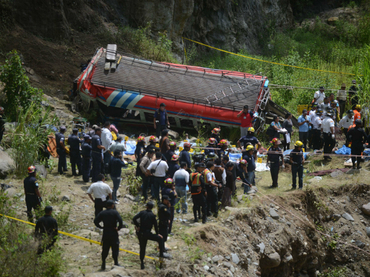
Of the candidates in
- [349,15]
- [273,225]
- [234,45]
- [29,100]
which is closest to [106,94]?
[29,100]

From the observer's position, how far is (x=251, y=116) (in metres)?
15.0

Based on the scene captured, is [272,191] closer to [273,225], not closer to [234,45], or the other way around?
[273,225]

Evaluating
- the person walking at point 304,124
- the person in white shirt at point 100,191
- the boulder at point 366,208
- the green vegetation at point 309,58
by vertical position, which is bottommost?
the boulder at point 366,208

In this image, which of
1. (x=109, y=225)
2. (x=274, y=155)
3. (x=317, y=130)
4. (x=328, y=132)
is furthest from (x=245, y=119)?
(x=109, y=225)

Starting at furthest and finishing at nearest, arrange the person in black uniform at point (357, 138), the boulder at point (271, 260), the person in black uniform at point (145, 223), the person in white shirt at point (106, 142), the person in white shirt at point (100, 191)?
the person in black uniform at point (357, 138) < the person in white shirt at point (106, 142) < the boulder at point (271, 260) < the person in white shirt at point (100, 191) < the person in black uniform at point (145, 223)

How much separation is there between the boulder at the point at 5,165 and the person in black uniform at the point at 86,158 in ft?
6.09

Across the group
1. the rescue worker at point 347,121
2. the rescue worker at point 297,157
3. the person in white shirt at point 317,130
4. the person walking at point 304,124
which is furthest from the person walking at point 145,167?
the rescue worker at point 347,121

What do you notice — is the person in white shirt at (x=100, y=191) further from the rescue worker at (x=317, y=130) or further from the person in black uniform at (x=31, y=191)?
the rescue worker at (x=317, y=130)

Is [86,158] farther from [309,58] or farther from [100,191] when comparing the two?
[309,58]

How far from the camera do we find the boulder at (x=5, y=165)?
11209 millimetres

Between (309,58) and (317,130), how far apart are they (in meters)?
11.1

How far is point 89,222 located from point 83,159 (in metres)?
2.40

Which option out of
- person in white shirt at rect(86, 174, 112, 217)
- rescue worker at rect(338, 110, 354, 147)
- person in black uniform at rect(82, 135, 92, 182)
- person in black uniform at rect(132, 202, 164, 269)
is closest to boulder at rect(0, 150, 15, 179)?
person in black uniform at rect(82, 135, 92, 182)

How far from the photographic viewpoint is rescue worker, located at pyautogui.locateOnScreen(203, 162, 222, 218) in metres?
9.54
